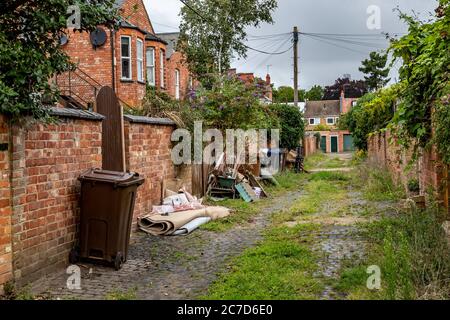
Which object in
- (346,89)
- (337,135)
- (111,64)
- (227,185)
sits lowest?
(227,185)

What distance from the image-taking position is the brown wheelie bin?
6.34 metres

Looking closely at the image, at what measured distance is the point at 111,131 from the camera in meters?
8.37

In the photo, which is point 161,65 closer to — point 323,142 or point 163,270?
point 163,270

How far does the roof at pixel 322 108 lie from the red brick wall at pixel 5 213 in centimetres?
6892

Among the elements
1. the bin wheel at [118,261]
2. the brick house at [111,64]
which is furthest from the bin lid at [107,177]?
the brick house at [111,64]

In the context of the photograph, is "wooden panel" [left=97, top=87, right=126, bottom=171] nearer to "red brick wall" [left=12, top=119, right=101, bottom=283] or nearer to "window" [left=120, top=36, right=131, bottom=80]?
"red brick wall" [left=12, top=119, right=101, bottom=283]

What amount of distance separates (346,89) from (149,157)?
223 feet

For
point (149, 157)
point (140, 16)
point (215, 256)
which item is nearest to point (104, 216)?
point (215, 256)

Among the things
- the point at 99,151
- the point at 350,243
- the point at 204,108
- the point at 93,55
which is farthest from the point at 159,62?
the point at 350,243

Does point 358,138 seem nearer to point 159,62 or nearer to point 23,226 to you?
point 159,62

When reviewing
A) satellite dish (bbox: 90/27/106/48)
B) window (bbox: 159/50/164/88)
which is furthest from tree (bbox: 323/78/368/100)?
satellite dish (bbox: 90/27/106/48)

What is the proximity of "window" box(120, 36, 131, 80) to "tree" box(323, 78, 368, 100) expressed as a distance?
5362cm

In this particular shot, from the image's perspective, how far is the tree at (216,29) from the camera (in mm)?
27203

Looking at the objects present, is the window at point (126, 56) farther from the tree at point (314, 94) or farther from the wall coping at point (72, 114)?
the tree at point (314, 94)
